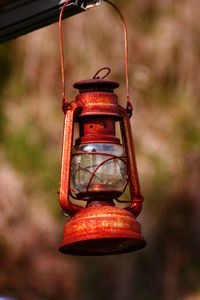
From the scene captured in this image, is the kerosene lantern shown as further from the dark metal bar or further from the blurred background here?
the blurred background

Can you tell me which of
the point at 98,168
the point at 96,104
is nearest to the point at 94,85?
the point at 96,104

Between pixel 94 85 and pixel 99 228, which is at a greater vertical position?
pixel 94 85

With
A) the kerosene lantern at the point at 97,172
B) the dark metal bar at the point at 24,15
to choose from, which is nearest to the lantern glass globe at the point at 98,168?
the kerosene lantern at the point at 97,172

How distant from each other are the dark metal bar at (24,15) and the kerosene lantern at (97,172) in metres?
0.37

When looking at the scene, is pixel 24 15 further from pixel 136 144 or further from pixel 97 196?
pixel 136 144

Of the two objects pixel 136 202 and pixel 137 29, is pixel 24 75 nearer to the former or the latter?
pixel 137 29

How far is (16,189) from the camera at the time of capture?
28.8 ft

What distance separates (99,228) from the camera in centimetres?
311

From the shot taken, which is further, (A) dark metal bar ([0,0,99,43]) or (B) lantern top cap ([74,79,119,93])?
(A) dark metal bar ([0,0,99,43])

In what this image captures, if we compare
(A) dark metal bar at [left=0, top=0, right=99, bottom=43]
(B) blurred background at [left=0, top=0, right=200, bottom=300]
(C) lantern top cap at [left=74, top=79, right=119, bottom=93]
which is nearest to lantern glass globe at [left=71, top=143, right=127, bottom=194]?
(C) lantern top cap at [left=74, top=79, right=119, bottom=93]

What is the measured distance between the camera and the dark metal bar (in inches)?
141

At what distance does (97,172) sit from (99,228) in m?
0.21

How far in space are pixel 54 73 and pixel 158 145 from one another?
1.05 m

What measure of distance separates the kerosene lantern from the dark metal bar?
1.23 ft
